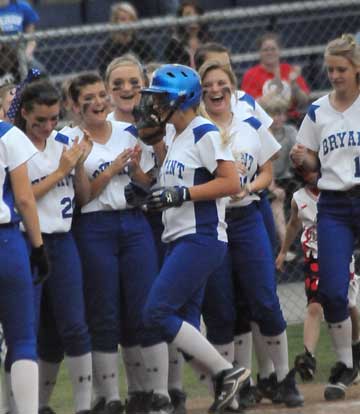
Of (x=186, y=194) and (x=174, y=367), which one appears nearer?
(x=186, y=194)

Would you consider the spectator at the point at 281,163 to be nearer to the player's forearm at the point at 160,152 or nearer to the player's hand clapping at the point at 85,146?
the player's forearm at the point at 160,152

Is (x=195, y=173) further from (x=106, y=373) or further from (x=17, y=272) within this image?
(x=106, y=373)

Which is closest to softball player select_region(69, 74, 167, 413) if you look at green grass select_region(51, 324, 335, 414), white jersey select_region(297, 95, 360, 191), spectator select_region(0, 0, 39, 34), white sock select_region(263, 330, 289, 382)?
white sock select_region(263, 330, 289, 382)

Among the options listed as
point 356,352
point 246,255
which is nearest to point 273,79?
point 356,352

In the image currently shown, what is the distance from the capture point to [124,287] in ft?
24.9

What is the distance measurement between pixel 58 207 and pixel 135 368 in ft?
3.81

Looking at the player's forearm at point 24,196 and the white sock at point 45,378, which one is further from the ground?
the player's forearm at point 24,196

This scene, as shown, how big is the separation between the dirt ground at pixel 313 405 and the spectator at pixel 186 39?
10.7ft

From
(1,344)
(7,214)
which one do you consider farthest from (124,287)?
(1,344)

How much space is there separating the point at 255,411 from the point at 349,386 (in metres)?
0.89

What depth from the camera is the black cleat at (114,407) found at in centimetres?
764

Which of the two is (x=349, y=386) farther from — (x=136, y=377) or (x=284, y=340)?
(x=136, y=377)

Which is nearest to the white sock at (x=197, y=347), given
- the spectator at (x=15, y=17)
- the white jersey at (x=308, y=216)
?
the white jersey at (x=308, y=216)

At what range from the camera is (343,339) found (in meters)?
8.02
